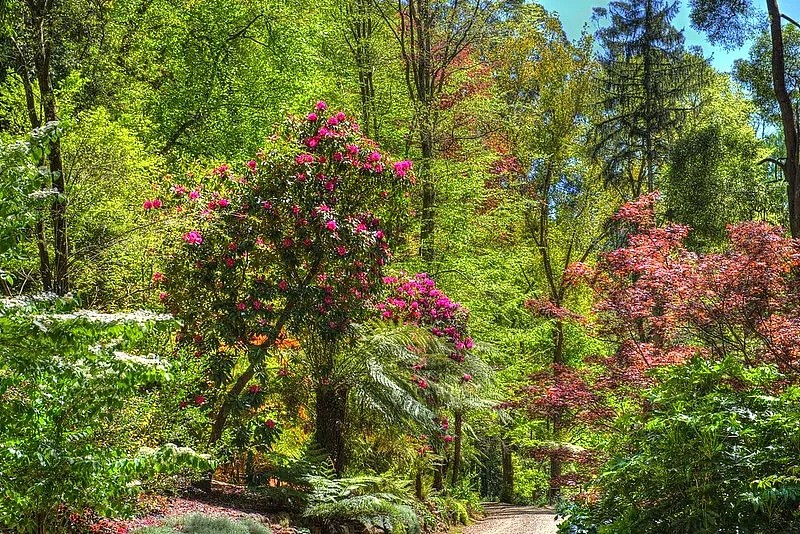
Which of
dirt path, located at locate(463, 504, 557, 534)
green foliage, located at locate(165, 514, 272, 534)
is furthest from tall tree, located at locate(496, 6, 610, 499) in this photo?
green foliage, located at locate(165, 514, 272, 534)

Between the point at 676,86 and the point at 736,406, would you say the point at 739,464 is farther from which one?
the point at 676,86

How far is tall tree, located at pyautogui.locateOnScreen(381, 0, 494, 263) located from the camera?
555 inches

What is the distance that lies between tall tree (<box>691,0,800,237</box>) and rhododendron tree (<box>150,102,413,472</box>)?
5568mm

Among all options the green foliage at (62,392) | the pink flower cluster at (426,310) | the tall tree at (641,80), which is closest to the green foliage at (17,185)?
the green foliage at (62,392)

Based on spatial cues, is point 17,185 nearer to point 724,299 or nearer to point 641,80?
point 724,299

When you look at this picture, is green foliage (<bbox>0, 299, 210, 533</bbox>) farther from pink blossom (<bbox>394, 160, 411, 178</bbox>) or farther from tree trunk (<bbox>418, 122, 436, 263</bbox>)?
tree trunk (<bbox>418, 122, 436, 263</bbox>)

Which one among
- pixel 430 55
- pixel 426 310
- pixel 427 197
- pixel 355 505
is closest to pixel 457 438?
pixel 426 310

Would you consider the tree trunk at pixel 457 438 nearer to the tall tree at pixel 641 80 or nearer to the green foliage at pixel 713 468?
the tall tree at pixel 641 80

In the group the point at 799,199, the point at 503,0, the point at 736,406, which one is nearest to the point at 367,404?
the point at 736,406

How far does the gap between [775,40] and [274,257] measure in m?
7.52

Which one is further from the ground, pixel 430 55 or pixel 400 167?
pixel 430 55

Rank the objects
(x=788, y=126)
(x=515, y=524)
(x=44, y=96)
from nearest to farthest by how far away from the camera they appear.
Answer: (x=44, y=96) < (x=788, y=126) < (x=515, y=524)

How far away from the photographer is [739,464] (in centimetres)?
353

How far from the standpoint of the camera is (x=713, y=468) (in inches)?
145
